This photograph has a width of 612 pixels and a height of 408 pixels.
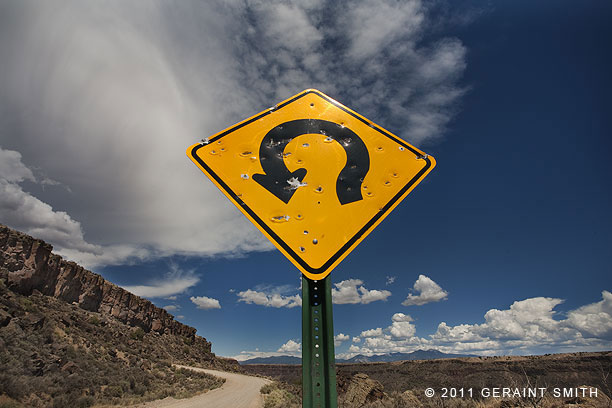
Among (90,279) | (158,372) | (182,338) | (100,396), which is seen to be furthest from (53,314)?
(182,338)

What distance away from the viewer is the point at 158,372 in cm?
2923

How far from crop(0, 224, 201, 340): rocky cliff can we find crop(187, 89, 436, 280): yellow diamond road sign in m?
36.0

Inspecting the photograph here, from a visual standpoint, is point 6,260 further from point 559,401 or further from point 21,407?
point 559,401

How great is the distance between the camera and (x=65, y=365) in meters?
18.9

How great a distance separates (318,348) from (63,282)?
46.2m

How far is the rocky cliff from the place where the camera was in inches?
1126

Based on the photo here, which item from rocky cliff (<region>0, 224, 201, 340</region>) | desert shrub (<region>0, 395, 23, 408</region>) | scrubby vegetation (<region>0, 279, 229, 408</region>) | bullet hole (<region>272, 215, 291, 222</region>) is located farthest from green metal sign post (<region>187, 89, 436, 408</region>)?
rocky cliff (<region>0, 224, 201, 340</region>)

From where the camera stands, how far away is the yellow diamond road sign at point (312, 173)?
177 cm

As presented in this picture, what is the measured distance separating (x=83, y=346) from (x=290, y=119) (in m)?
32.0

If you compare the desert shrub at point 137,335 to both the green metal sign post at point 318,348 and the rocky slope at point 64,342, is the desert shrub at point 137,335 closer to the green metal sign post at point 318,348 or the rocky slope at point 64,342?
the rocky slope at point 64,342

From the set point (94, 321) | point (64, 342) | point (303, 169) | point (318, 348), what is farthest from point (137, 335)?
point (303, 169)

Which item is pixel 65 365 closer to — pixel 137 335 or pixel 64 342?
pixel 64 342

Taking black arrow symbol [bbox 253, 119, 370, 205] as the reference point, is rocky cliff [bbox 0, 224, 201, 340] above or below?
above

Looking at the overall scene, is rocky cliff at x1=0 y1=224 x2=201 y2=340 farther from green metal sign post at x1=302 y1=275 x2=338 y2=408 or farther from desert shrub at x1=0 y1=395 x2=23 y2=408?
green metal sign post at x1=302 y1=275 x2=338 y2=408
